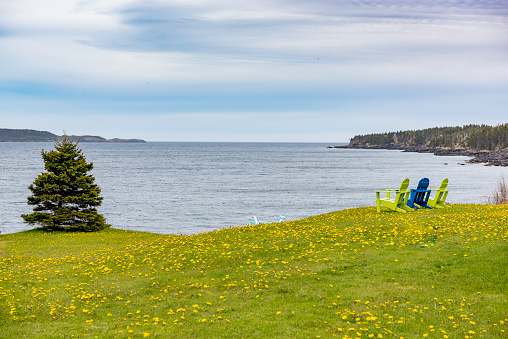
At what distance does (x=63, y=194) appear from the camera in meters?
35.9

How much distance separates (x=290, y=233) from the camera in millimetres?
21812

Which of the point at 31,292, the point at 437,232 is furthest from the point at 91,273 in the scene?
the point at 437,232

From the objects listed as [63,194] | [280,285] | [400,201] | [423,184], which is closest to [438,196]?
[423,184]

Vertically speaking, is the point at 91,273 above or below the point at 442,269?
below

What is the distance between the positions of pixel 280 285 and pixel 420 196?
1768cm

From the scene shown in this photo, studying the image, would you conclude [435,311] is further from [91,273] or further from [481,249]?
[91,273]

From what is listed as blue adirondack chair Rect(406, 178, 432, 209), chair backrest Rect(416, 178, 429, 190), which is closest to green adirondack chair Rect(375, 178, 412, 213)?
blue adirondack chair Rect(406, 178, 432, 209)

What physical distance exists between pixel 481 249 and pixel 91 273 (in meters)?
15.0

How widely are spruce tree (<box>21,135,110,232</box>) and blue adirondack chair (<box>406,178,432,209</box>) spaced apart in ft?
80.6

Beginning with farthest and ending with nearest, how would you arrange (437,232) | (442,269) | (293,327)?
(437,232) → (442,269) → (293,327)

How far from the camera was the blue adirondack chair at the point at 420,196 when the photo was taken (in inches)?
1090

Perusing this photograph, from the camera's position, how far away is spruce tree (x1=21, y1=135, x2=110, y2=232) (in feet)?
114

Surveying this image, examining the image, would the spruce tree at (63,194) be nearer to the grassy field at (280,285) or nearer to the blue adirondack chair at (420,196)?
the grassy field at (280,285)

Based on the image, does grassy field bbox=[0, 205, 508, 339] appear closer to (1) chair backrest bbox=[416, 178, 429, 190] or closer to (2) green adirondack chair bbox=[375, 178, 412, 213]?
(2) green adirondack chair bbox=[375, 178, 412, 213]
